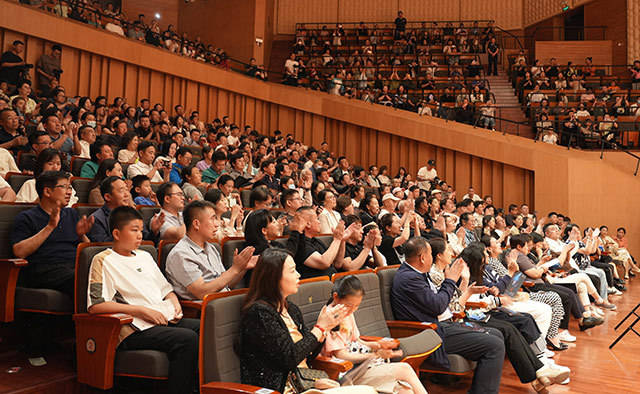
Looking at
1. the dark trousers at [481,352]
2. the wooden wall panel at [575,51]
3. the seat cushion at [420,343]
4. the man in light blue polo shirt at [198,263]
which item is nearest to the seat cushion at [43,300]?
the man in light blue polo shirt at [198,263]

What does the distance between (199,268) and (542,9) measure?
42.3ft

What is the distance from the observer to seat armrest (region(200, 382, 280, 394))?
1.58 meters

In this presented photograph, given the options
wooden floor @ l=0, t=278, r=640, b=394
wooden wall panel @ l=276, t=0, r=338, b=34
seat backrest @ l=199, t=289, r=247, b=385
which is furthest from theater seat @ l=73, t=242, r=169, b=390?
wooden wall panel @ l=276, t=0, r=338, b=34

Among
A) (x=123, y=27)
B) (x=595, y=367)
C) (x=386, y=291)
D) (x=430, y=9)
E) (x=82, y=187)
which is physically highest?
(x=430, y=9)

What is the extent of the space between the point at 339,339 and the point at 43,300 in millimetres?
1324

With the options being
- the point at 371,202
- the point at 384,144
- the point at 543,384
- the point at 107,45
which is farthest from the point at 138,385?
the point at 384,144

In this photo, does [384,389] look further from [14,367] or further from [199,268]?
[14,367]

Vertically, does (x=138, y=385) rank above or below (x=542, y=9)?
below

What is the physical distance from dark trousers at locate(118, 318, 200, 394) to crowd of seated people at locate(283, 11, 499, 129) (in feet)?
26.1

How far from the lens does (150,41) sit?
872cm

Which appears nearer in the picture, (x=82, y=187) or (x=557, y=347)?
(x=82, y=187)

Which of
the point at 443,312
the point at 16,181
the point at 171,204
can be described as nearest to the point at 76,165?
the point at 16,181

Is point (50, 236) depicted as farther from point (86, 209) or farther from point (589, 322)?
point (589, 322)

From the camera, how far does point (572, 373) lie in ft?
10.7
